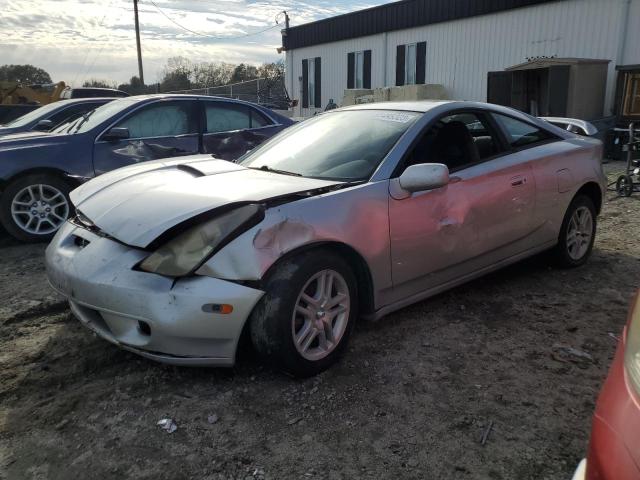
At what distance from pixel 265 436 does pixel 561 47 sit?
1568 cm

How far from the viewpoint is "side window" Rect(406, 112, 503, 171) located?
11.4 feet

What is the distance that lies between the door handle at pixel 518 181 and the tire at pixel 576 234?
2.41ft

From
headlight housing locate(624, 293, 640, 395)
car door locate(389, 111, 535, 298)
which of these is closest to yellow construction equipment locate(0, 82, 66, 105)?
car door locate(389, 111, 535, 298)

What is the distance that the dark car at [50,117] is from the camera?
6973mm

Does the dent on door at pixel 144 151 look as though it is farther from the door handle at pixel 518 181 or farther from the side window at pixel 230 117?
the door handle at pixel 518 181

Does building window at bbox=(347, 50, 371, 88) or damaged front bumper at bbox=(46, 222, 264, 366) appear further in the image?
building window at bbox=(347, 50, 371, 88)

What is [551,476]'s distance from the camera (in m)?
2.17

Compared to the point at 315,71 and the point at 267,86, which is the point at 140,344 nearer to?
the point at 315,71

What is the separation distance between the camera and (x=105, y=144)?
19.2 ft

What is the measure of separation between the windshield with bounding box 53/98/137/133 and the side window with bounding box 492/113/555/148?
4179 mm

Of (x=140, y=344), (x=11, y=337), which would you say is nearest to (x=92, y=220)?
(x=140, y=344)

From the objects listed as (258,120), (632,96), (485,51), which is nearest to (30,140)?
(258,120)

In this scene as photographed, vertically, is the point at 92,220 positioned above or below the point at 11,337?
above

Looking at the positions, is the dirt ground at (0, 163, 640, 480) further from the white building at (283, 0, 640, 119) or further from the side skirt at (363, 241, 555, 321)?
the white building at (283, 0, 640, 119)
